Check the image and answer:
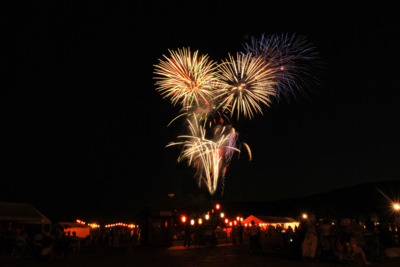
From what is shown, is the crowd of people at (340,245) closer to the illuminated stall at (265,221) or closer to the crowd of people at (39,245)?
the crowd of people at (39,245)

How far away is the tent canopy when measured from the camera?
2303 cm

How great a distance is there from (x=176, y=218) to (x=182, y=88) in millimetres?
11474

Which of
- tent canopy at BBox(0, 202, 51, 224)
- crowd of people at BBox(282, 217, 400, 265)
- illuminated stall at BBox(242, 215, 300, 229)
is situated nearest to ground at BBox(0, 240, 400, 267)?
crowd of people at BBox(282, 217, 400, 265)

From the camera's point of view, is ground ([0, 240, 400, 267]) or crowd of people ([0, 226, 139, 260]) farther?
crowd of people ([0, 226, 139, 260])

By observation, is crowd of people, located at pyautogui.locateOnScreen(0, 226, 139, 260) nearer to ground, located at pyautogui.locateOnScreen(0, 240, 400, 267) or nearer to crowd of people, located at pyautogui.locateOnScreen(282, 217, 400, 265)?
ground, located at pyautogui.locateOnScreen(0, 240, 400, 267)

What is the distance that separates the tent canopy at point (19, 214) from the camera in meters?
23.0

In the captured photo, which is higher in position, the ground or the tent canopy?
the tent canopy

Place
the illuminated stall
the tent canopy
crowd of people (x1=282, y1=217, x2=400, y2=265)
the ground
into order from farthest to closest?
the illuminated stall, the tent canopy, the ground, crowd of people (x1=282, y1=217, x2=400, y2=265)

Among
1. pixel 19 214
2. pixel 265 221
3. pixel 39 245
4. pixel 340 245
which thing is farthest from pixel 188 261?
pixel 265 221

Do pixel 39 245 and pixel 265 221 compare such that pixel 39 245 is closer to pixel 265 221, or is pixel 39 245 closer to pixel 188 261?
pixel 188 261

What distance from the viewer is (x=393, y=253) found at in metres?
12.0

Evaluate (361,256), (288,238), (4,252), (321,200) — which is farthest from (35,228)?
(321,200)

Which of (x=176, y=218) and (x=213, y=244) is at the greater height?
(x=176, y=218)

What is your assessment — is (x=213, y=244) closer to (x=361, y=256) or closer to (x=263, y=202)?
(x=361, y=256)
